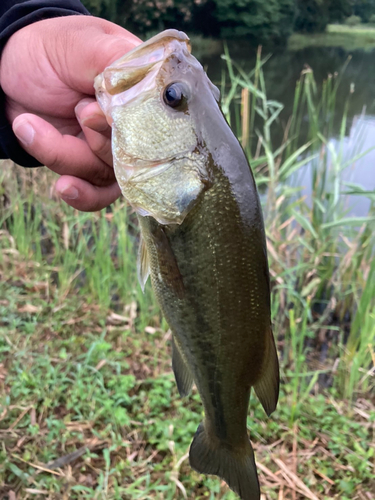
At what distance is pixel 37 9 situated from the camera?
153cm

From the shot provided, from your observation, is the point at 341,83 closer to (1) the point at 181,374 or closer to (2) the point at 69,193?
(2) the point at 69,193

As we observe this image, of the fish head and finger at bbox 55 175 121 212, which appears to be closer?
the fish head

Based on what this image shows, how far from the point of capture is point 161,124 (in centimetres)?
116

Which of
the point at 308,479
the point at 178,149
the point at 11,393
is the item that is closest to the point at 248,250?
the point at 178,149

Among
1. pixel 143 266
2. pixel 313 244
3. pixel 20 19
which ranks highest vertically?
pixel 20 19

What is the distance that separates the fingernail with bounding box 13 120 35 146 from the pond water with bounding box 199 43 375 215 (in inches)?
127

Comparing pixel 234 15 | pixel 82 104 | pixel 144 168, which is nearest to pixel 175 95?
pixel 144 168

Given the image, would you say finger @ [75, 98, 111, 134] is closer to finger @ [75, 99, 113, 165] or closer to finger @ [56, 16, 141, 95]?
finger @ [75, 99, 113, 165]

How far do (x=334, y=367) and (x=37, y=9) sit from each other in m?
2.81

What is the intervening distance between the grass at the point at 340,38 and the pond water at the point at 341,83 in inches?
Result: 84.2

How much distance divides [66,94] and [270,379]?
4.35ft

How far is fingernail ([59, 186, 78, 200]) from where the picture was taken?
1516 millimetres

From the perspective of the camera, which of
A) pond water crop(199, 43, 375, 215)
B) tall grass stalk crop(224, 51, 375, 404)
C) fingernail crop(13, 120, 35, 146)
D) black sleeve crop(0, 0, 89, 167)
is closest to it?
fingernail crop(13, 120, 35, 146)

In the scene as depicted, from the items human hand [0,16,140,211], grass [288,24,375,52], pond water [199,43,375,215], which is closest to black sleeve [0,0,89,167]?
human hand [0,16,140,211]
